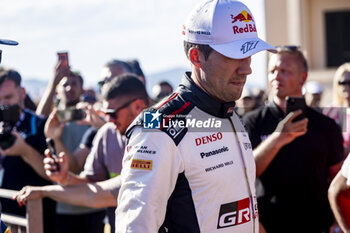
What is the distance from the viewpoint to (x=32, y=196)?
11.6ft

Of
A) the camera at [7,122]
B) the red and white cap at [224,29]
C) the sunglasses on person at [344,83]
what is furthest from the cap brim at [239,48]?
the sunglasses on person at [344,83]

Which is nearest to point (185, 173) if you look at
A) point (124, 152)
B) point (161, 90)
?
point (124, 152)

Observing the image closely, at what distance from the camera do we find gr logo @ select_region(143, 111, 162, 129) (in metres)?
2.29

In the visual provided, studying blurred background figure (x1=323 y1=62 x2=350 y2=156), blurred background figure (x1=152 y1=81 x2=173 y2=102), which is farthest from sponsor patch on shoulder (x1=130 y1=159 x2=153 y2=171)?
blurred background figure (x1=152 y1=81 x2=173 y2=102)

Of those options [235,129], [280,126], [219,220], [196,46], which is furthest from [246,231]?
[280,126]

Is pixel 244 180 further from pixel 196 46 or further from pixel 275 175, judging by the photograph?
pixel 275 175

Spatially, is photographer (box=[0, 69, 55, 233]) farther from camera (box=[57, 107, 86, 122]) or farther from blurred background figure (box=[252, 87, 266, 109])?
blurred background figure (box=[252, 87, 266, 109])

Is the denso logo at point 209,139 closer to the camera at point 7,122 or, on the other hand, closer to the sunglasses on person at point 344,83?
the camera at point 7,122

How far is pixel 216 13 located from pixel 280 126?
5.57 feet

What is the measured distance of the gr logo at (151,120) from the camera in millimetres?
2291

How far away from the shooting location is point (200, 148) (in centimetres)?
233

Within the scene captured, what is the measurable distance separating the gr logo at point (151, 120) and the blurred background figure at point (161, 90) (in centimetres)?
461

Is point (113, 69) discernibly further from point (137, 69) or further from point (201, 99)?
point (201, 99)

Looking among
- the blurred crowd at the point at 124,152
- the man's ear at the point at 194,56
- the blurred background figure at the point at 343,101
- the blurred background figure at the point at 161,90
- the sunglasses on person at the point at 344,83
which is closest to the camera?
the man's ear at the point at 194,56
